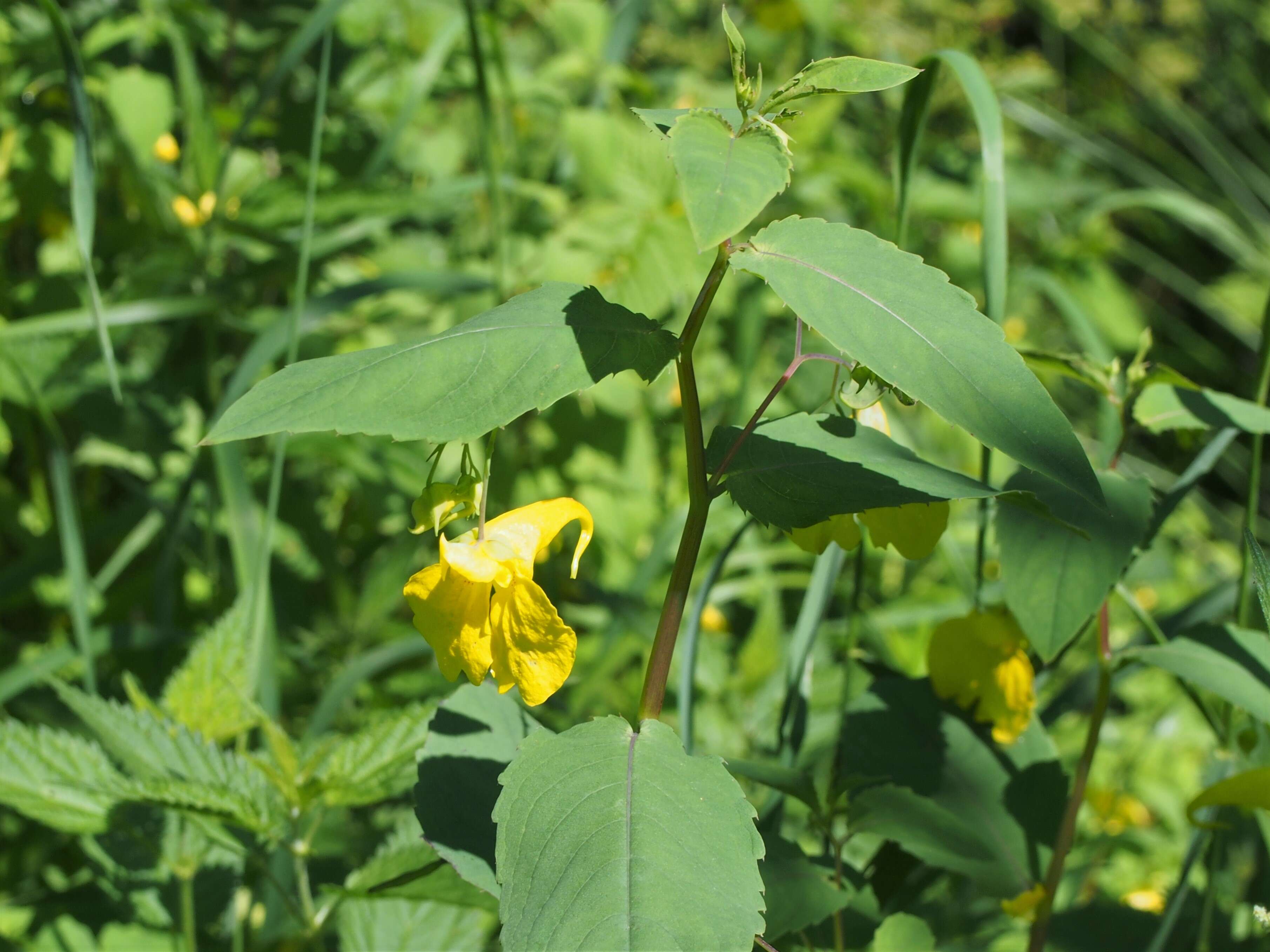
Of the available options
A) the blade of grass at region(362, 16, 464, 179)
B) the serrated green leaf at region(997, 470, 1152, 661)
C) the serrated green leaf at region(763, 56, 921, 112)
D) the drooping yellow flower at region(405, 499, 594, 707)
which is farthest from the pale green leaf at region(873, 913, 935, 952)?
the blade of grass at region(362, 16, 464, 179)

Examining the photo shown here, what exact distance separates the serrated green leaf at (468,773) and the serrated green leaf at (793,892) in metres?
0.19

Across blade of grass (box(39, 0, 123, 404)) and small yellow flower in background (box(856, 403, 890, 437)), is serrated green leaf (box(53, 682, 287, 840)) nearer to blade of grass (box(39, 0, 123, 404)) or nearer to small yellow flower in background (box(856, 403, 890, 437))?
blade of grass (box(39, 0, 123, 404))

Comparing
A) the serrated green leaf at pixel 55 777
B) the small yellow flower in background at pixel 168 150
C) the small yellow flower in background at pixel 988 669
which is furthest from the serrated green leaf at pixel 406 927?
the small yellow flower in background at pixel 168 150

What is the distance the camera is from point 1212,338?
4.09m

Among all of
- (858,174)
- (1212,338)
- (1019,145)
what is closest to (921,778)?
(858,174)

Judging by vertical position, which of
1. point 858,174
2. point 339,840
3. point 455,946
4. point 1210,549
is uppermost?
point 858,174

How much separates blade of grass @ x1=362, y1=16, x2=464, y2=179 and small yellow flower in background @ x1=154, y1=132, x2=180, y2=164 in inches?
17.6

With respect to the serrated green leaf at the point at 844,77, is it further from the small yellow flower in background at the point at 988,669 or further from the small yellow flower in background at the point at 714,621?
the small yellow flower in background at the point at 714,621

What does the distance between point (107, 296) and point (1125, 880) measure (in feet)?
6.34

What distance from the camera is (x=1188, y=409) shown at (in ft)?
2.83

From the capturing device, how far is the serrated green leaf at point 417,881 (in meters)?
0.79

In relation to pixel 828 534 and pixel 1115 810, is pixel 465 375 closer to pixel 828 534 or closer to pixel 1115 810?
pixel 828 534

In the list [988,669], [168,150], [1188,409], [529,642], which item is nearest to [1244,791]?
[988,669]

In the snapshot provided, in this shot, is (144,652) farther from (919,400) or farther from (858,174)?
(858,174)
